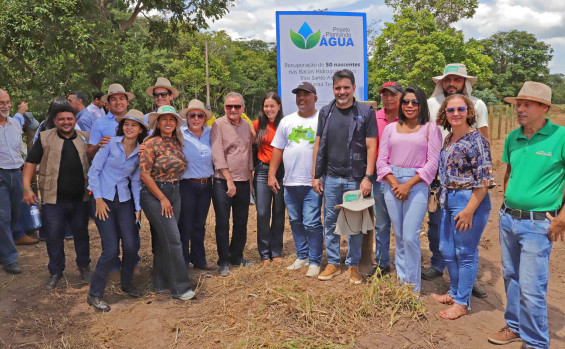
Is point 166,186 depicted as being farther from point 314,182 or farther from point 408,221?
point 408,221

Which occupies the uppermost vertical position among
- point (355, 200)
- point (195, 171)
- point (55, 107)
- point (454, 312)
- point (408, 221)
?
point (55, 107)

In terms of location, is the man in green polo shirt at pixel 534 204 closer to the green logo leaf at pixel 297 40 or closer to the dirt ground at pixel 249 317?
the dirt ground at pixel 249 317

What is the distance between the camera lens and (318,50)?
5.64m

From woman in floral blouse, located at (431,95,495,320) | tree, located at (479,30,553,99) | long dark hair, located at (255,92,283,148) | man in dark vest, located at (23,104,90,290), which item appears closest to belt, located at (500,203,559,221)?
woman in floral blouse, located at (431,95,495,320)

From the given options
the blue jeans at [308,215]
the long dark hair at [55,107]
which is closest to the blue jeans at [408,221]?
the blue jeans at [308,215]

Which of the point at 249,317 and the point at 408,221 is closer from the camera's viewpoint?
the point at 249,317

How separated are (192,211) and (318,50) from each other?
2.63 metres

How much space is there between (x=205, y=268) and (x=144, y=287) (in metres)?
0.76

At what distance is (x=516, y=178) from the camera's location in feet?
10.9

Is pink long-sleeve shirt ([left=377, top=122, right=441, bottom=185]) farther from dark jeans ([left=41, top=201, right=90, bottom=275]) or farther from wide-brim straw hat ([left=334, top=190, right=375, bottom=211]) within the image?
dark jeans ([left=41, top=201, right=90, bottom=275])

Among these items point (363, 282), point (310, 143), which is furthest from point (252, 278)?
point (310, 143)

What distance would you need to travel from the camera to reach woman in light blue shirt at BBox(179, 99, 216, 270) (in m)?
4.71

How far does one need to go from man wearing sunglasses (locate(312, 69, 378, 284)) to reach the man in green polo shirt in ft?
4.34

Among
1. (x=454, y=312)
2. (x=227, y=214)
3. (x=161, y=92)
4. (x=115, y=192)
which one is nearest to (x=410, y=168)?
(x=454, y=312)
